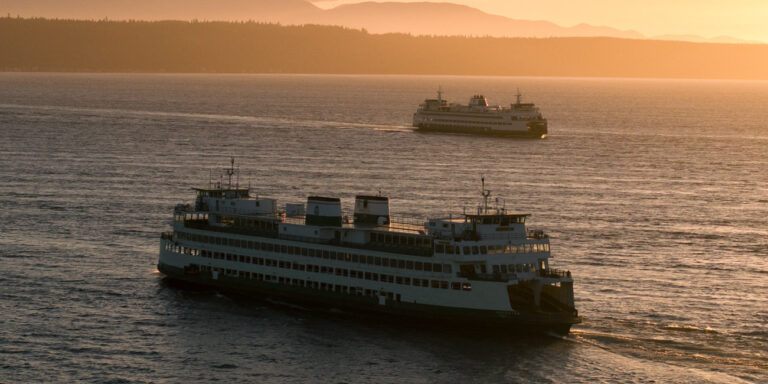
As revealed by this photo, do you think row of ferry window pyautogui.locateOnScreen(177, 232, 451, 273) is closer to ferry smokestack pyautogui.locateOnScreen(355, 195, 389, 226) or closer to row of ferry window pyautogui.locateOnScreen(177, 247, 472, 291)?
row of ferry window pyautogui.locateOnScreen(177, 247, 472, 291)

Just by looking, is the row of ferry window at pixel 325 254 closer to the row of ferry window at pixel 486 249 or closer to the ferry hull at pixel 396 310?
Answer: the row of ferry window at pixel 486 249

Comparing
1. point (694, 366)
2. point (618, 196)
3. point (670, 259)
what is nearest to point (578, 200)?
point (618, 196)

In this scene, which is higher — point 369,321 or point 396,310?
point 396,310

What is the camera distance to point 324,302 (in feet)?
253

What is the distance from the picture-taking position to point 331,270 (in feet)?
254

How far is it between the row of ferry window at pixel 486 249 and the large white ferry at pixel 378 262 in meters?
0.07

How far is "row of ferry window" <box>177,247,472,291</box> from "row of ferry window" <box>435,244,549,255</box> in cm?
208

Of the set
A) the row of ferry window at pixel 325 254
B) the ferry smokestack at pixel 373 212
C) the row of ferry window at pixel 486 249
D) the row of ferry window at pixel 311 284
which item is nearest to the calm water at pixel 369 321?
the row of ferry window at pixel 311 284

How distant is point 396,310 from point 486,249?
24.4 feet

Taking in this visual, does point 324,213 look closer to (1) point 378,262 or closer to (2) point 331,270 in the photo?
(2) point 331,270

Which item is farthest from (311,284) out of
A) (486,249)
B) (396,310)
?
(486,249)

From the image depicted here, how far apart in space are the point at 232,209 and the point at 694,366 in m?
37.3

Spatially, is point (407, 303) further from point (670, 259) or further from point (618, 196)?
point (618, 196)

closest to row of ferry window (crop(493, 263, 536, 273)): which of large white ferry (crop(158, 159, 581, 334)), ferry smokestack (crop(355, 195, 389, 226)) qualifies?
large white ferry (crop(158, 159, 581, 334))
